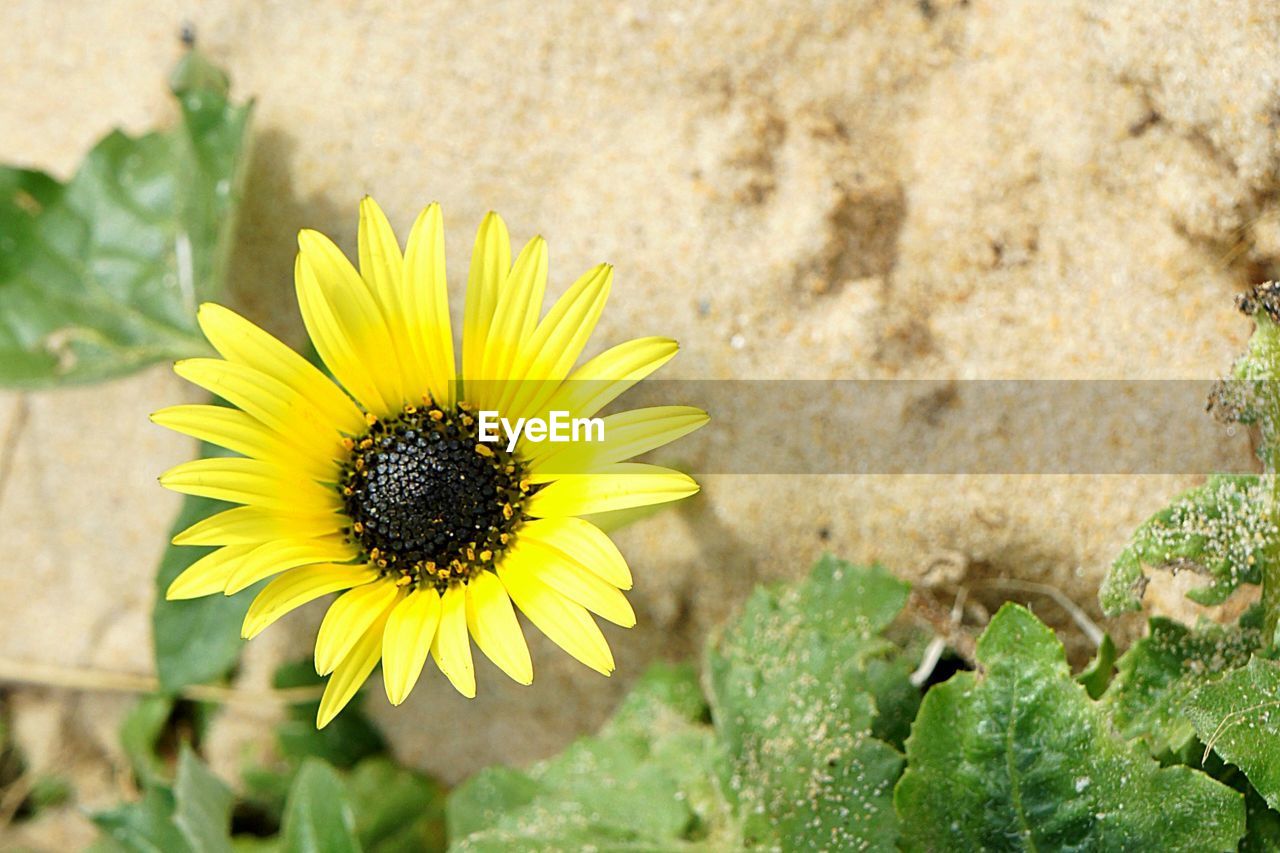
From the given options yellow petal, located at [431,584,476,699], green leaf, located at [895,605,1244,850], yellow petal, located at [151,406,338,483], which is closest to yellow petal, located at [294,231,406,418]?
yellow petal, located at [151,406,338,483]

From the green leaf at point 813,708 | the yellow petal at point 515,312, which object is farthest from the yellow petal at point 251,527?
the green leaf at point 813,708

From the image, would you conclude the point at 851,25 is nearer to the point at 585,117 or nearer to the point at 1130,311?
the point at 585,117

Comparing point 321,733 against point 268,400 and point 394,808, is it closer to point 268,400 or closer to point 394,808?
point 394,808

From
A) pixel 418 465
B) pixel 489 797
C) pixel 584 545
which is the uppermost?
pixel 418 465

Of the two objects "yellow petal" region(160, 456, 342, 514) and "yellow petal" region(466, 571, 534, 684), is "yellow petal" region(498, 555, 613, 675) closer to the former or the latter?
"yellow petal" region(466, 571, 534, 684)

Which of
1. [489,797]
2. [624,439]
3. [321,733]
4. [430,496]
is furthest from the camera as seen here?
[321,733]

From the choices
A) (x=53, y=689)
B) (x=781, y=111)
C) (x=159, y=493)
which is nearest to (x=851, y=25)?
(x=781, y=111)

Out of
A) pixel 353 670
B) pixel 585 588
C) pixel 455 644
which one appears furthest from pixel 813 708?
pixel 353 670

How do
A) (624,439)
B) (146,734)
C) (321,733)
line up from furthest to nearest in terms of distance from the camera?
(146,734), (321,733), (624,439)
